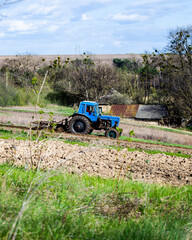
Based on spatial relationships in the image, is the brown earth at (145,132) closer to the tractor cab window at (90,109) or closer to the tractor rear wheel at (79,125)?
the tractor rear wheel at (79,125)

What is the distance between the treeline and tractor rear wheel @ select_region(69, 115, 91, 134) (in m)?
15.0

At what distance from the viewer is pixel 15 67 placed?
43375 millimetres

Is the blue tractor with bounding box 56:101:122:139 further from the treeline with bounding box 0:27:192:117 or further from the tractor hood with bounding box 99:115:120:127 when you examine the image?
the treeline with bounding box 0:27:192:117

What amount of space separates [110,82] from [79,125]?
68.2 ft

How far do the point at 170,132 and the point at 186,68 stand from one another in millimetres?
14839

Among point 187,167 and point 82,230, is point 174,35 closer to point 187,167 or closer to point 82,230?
point 187,167

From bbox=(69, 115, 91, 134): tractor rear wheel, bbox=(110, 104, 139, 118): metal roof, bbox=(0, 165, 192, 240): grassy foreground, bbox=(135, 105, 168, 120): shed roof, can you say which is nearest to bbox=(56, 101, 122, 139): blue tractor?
bbox=(69, 115, 91, 134): tractor rear wheel

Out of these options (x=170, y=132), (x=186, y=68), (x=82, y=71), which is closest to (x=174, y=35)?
(x=186, y=68)

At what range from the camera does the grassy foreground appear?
3617 mm

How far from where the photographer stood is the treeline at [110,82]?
32.8 m

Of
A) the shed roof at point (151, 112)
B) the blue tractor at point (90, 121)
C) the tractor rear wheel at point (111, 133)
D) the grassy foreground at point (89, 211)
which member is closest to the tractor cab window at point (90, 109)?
the blue tractor at point (90, 121)

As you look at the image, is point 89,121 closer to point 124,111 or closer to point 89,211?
point 89,211

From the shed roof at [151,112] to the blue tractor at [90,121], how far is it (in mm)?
14112

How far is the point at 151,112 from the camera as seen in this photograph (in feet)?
104
